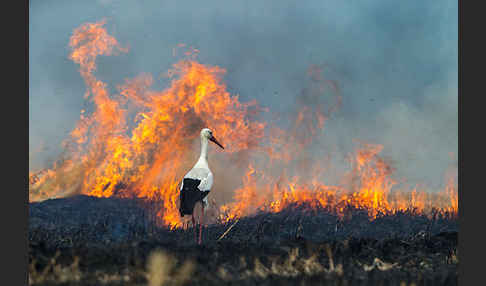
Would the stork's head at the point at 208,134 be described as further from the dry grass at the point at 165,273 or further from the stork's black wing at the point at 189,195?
the dry grass at the point at 165,273

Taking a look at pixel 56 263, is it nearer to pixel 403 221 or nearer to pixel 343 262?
pixel 343 262

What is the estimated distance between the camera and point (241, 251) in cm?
1511

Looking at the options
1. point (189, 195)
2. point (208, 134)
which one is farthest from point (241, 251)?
point (208, 134)

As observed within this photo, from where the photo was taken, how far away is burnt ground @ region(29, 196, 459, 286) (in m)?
11.3

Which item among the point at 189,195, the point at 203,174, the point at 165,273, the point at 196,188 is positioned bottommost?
the point at 165,273

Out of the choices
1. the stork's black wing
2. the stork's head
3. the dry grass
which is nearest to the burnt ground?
the dry grass

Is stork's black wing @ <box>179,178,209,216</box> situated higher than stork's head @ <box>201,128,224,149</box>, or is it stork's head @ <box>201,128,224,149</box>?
stork's head @ <box>201,128,224,149</box>

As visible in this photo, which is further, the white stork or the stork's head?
the stork's head

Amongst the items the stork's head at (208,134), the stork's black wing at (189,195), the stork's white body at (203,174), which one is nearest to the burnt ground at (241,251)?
the stork's black wing at (189,195)

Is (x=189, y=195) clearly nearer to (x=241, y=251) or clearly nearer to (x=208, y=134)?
(x=208, y=134)

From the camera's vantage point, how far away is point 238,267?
41.8ft

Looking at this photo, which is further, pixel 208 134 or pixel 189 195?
pixel 208 134

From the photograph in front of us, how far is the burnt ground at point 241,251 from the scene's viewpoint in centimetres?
1131

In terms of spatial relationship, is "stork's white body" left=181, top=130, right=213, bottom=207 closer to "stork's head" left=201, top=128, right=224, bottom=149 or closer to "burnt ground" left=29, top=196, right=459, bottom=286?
"stork's head" left=201, top=128, right=224, bottom=149
